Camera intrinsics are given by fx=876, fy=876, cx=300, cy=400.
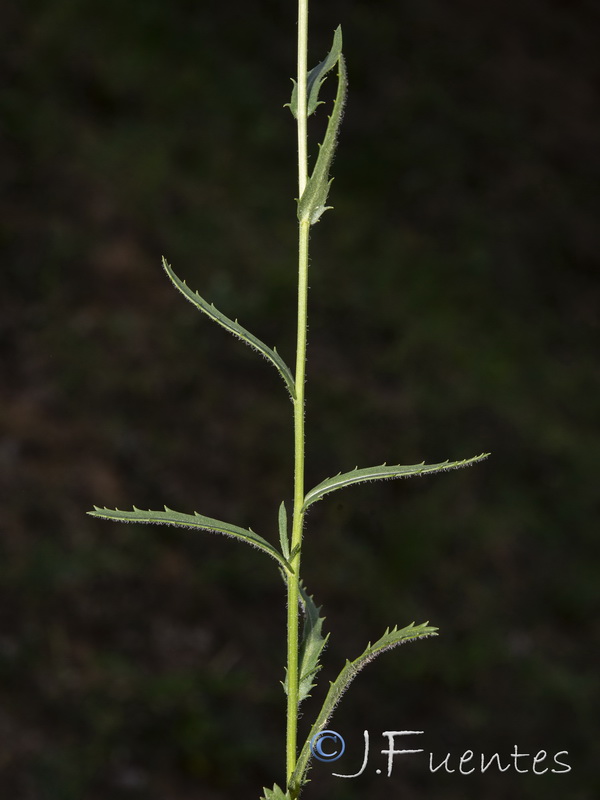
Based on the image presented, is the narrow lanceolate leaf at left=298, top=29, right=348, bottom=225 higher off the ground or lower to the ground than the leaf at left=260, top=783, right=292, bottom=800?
higher

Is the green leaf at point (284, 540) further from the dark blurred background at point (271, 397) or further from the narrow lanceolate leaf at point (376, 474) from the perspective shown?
the dark blurred background at point (271, 397)

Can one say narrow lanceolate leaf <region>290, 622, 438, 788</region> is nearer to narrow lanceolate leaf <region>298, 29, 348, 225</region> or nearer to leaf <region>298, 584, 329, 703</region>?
leaf <region>298, 584, 329, 703</region>

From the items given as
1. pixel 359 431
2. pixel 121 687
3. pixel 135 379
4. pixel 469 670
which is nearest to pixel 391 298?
pixel 359 431

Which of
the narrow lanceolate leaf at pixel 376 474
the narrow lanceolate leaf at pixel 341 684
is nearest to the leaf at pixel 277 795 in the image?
the narrow lanceolate leaf at pixel 341 684

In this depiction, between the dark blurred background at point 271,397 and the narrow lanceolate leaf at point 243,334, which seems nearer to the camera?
the narrow lanceolate leaf at point 243,334

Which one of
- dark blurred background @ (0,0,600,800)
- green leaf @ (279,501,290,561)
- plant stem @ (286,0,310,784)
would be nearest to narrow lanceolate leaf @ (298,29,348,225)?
plant stem @ (286,0,310,784)

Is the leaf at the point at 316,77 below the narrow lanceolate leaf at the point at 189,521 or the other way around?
the other way around
